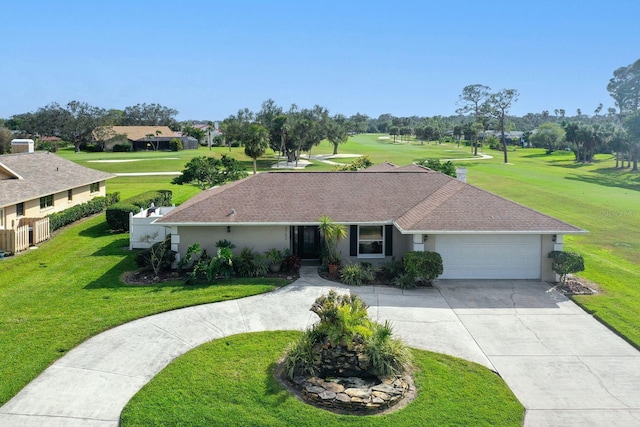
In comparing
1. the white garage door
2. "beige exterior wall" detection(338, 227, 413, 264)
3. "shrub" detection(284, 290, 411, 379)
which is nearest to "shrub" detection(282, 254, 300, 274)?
"beige exterior wall" detection(338, 227, 413, 264)

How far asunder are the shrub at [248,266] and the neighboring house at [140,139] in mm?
79731

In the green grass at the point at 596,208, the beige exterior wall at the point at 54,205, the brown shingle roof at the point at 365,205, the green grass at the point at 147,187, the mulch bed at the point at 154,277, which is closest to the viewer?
the green grass at the point at 596,208

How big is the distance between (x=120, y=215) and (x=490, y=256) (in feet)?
58.7

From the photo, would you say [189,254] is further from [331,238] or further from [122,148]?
[122,148]

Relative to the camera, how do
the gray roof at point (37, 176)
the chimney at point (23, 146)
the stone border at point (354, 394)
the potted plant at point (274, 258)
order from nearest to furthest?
the stone border at point (354, 394) → the potted plant at point (274, 258) → the gray roof at point (37, 176) → the chimney at point (23, 146)

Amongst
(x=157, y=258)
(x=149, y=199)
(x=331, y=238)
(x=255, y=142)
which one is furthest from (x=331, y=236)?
(x=255, y=142)

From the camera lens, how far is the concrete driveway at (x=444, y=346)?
9656 mm

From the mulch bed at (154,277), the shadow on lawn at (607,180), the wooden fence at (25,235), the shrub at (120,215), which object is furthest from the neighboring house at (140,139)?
the mulch bed at (154,277)

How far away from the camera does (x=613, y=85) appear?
122 metres

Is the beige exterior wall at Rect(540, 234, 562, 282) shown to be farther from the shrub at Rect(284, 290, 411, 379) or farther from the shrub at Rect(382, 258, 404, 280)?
the shrub at Rect(284, 290, 411, 379)

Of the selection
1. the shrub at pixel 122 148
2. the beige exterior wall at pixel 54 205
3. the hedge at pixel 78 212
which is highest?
the shrub at pixel 122 148

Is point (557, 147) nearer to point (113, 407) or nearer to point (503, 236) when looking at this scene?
point (503, 236)

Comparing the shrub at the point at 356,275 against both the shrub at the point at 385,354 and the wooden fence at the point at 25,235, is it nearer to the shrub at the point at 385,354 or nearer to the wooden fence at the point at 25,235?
the shrub at the point at 385,354

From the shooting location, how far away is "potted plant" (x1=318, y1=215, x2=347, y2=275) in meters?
18.2
